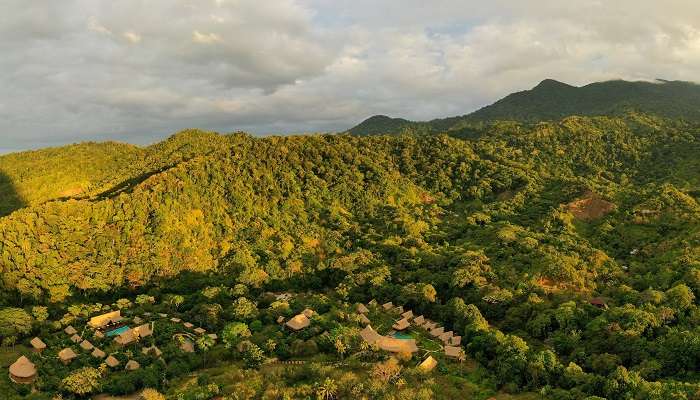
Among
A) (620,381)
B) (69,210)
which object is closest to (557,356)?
(620,381)

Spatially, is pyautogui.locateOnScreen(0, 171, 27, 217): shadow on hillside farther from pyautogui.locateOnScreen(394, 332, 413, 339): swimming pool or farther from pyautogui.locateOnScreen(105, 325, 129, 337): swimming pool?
pyautogui.locateOnScreen(394, 332, 413, 339): swimming pool

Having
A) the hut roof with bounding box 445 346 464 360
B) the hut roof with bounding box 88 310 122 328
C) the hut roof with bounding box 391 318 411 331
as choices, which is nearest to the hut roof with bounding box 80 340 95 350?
the hut roof with bounding box 88 310 122 328

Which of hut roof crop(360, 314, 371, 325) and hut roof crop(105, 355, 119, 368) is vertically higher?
hut roof crop(105, 355, 119, 368)

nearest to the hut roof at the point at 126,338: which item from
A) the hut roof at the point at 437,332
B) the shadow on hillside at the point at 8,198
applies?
the hut roof at the point at 437,332

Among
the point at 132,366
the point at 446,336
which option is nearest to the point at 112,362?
the point at 132,366

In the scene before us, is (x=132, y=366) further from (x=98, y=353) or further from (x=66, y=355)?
(x=66, y=355)
